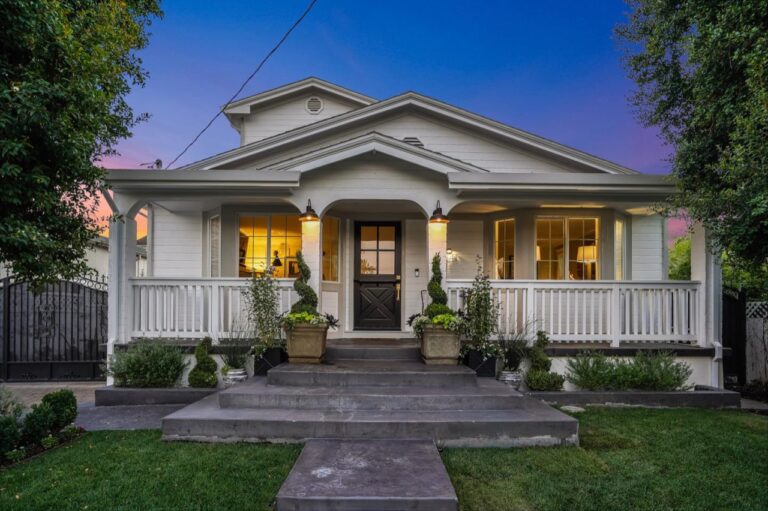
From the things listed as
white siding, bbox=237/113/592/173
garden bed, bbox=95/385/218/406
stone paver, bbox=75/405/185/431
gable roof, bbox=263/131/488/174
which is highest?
white siding, bbox=237/113/592/173

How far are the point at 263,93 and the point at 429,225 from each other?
20.6 ft

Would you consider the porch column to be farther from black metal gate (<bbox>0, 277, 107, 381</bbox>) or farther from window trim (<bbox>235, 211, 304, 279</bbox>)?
black metal gate (<bbox>0, 277, 107, 381</bbox>)

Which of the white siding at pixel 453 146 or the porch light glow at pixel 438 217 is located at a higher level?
the white siding at pixel 453 146

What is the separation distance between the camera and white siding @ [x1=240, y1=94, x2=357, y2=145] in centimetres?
1051

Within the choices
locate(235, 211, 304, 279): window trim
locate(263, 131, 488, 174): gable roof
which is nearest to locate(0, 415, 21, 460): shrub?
locate(235, 211, 304, 279): window trim

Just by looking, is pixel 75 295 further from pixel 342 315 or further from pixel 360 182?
pixel 360 182

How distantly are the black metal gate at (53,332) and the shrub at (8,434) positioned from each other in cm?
413

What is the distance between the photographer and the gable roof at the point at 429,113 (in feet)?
26.7

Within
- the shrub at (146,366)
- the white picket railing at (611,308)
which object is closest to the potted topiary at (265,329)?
the shrub at (146,366)

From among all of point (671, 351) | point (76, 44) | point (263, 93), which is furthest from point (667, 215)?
point (263, 93)

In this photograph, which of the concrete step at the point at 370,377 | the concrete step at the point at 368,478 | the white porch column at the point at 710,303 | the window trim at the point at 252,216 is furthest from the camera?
the window trim at the point at 252,216

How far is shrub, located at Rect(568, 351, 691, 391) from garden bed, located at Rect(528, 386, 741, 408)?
0.38ft

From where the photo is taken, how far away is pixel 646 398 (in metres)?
5.85

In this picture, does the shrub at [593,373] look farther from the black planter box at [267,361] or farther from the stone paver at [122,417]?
the stone paver at [122,417]
